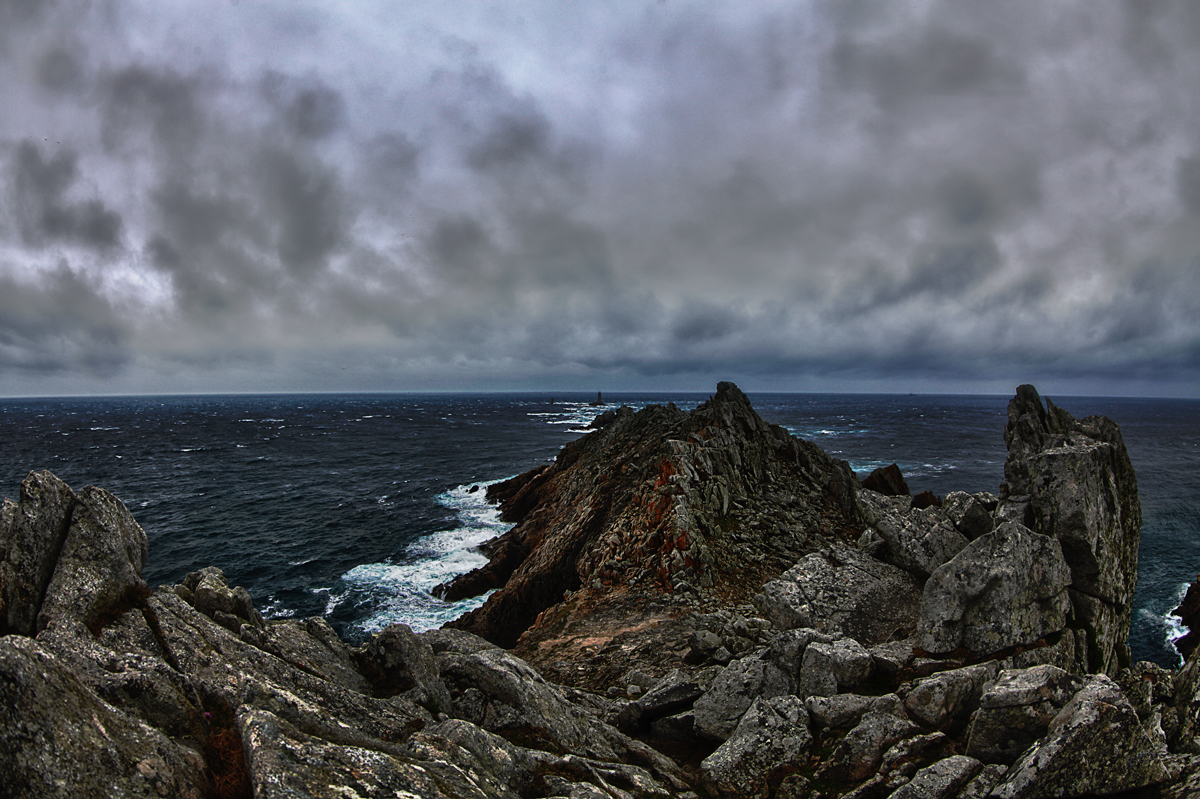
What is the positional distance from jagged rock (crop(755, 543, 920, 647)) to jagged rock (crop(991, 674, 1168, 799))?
683 cm

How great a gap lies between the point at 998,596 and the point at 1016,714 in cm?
435

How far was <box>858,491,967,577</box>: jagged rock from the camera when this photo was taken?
667 inches

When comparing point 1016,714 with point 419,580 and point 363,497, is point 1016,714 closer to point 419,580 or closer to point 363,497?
point 419,580

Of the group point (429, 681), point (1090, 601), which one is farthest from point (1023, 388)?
point (429, 681)

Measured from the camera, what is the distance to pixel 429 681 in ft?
38.6

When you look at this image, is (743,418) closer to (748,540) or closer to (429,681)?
(748,540)

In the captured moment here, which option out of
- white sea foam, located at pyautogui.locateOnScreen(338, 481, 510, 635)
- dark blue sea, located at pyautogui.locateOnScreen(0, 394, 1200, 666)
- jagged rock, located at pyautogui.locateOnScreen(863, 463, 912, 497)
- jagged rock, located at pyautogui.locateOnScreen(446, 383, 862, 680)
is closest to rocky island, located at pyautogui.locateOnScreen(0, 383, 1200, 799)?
jagged rock, located at pyautogui.locateOnScreen(446, 383, 862, 680)

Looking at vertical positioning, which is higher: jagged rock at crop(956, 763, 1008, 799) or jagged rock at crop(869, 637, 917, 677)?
jagged rock at crop(956, 763, 1008, 799)

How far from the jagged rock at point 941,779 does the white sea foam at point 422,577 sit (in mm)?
31312

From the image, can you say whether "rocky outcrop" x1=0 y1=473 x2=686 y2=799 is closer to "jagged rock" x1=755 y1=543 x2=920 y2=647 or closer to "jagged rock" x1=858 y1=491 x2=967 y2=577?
"jagged rock" x1=755 y1=543 x2=920 y2=647

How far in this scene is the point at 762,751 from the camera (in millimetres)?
10328

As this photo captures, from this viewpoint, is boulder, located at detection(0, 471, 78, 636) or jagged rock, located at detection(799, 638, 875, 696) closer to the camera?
boulder, located at detection(0, 471, 78, 636)

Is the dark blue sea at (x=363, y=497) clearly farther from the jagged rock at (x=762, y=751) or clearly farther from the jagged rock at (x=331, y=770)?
the jagged rock at (x=331, y=770)

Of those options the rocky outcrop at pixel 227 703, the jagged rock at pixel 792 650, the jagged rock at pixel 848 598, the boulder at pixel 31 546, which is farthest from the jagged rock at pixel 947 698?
the boulder at pixel 31 546
